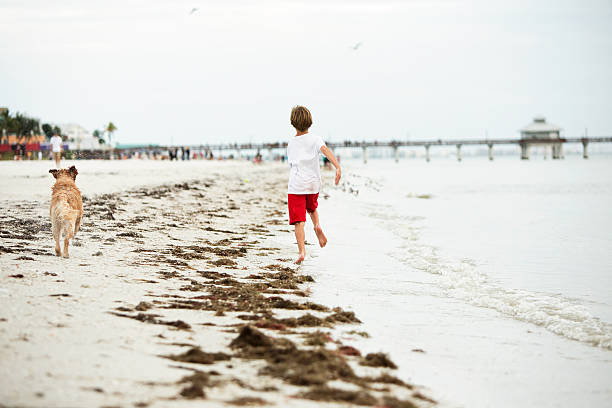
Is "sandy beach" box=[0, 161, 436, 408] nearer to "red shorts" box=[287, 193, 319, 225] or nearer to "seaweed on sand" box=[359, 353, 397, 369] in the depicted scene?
"seaweed on sand" box=[359, 353, 397, 369]

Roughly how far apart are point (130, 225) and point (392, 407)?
5873mm

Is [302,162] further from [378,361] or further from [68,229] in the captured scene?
[378,361]

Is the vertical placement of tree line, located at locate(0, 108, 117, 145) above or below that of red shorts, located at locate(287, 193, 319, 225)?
above

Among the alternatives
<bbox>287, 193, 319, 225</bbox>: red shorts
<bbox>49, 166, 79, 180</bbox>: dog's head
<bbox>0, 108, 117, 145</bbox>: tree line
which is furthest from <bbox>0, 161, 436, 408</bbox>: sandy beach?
<bbox>0, 108, 117, 145</bbox>: tree line

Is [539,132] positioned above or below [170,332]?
above

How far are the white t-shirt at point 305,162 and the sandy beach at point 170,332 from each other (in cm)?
86

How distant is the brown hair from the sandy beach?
1.46 metres

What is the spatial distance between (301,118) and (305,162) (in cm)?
46

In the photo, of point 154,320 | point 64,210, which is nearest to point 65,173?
point 64,210

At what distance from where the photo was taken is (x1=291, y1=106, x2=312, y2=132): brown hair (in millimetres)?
5734

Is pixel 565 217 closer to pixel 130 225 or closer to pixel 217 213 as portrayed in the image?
pixel 217 213

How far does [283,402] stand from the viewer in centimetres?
228

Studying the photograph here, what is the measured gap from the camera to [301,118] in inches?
226

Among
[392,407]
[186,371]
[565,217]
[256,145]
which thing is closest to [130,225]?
[186,371]
